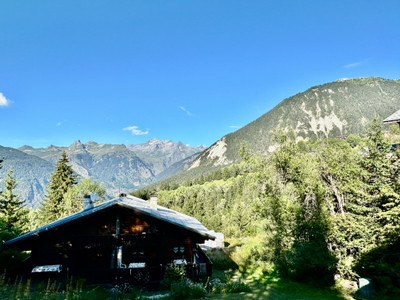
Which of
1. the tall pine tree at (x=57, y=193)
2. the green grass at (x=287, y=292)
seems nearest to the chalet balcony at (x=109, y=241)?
the green grass at (x=287, y=292)

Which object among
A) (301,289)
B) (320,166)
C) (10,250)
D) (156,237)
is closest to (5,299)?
(156,237)

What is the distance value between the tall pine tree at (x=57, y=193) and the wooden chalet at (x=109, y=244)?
38.2m

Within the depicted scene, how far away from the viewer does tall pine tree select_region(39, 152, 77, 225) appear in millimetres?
50844

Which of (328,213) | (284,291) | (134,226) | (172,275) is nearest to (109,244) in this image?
(134,226)

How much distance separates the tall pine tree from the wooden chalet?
1502 inches

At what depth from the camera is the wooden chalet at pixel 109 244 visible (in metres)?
15.4

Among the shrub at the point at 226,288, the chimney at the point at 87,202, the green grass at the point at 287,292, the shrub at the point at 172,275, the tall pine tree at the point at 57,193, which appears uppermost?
the tall pine tree at the point at 57,193

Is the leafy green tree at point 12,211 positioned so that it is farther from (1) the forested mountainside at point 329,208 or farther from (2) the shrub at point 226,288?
(2) the shrub at point 226,288

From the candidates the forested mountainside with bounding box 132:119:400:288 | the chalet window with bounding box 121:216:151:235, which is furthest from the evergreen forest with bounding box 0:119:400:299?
the chalet window with bounding box 121:216:151:235

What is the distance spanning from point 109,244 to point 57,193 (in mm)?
44240

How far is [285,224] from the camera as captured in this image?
17.5m

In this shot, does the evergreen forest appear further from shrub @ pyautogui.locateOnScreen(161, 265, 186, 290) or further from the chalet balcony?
the chalet balcony

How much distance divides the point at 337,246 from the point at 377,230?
2887 millimetres

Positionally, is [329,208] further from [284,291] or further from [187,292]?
[187,292]
